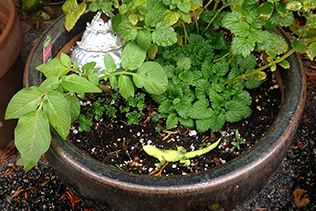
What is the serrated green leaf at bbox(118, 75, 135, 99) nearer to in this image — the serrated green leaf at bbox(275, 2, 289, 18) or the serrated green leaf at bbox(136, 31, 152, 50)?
the serrated green leaf at bbox(136, 31, 152, 50)

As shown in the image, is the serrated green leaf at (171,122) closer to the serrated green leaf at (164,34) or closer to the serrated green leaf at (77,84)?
the serrated green leaf at (164,34)

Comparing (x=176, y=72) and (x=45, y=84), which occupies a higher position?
(x=45, y=84)

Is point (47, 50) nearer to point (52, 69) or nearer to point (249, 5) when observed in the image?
point (52, 69)

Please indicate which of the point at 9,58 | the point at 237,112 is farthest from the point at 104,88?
the point at 237,112

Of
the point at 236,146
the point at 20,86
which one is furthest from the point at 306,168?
the point at 20,86

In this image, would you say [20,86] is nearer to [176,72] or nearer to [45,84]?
[45,84]

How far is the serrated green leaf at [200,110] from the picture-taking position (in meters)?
1.21

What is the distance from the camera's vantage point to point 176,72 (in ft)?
4.23

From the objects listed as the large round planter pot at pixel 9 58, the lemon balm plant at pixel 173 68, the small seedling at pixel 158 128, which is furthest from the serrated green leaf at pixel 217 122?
the large round planter pot at pixel 9 58

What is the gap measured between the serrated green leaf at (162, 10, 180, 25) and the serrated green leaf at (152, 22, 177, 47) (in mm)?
15

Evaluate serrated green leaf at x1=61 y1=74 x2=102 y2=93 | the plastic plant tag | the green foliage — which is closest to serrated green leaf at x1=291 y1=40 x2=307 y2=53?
the green foliage

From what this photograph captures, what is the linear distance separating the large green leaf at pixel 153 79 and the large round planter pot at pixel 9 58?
0.69m

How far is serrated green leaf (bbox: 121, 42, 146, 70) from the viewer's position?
1096 millimetres

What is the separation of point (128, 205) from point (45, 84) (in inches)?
19.2
